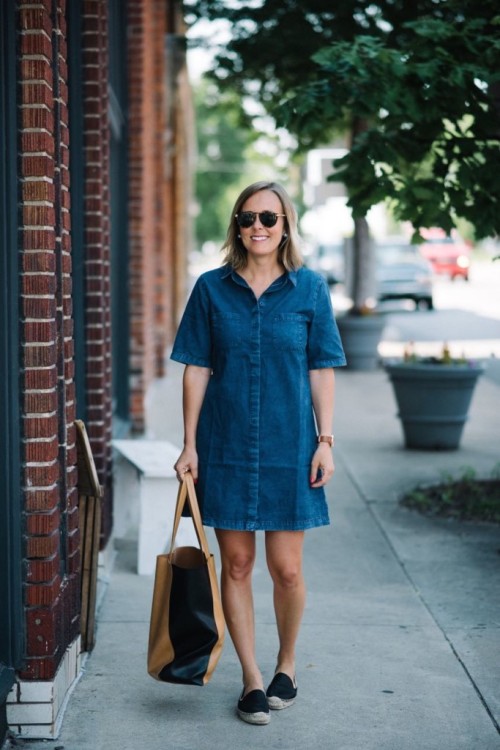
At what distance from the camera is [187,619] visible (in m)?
4.07

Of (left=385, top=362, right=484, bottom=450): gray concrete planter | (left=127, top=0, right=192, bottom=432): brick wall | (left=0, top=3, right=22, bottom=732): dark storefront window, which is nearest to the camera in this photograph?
(left=0, top=3, right=22, bottom=732): dark storefront window

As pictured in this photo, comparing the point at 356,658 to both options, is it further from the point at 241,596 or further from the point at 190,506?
the point at 190,506

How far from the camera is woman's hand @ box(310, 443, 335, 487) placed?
4.18 metres

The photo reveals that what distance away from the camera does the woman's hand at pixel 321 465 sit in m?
4.18

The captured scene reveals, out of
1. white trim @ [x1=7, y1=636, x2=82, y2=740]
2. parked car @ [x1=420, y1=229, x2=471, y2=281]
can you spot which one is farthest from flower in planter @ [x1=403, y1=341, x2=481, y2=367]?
parked car @ [x1=420, y1=229, x2=471, y2=281]

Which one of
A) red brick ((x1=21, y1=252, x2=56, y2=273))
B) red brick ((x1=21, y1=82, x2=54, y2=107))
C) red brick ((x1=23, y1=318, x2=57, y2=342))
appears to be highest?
red brick ((x1=21, y1=82, x2=54, y2=107))

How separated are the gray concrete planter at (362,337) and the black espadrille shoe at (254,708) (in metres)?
12.9

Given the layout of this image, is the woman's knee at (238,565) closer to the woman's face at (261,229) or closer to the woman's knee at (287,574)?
the woman's knee at (287,574)

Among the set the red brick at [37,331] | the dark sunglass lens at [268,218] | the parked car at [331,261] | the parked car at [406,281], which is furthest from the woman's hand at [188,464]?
the parked car at [331,261]

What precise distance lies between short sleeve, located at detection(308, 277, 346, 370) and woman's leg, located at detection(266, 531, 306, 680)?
642mm

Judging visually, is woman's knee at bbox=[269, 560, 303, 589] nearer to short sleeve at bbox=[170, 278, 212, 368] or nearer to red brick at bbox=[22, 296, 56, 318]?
short sleeve at bbox=[170, 278, 212, 368]

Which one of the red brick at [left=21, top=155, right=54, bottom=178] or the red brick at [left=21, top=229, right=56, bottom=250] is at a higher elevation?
the red brick at [left=21, top=155, right=54, bottom=178]

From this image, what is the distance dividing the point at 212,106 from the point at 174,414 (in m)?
7.69

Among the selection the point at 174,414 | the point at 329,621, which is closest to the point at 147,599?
the point at 329,621
